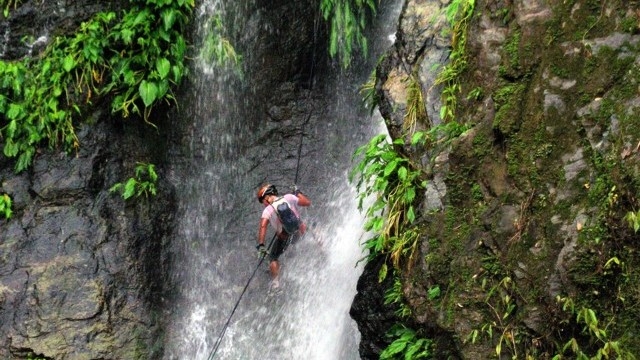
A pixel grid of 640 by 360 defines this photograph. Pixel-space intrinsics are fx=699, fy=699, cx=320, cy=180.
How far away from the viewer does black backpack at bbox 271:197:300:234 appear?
8.34 meters

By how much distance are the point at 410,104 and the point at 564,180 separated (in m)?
2.02

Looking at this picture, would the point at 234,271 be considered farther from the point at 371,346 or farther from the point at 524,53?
the point at 524,53

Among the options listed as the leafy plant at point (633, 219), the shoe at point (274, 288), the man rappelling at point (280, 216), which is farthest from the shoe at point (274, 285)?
the leafy plant at point (633, 219)

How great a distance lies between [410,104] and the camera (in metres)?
6.38

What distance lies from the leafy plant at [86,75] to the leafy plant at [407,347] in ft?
15.0

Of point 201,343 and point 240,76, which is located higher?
point 240,76

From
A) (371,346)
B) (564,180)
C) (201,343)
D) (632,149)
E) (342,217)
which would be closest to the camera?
(632,149)

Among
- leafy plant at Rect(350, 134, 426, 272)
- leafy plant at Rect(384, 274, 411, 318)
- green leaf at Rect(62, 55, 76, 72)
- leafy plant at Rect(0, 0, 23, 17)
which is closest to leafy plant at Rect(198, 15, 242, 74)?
green leaf at Rect(62, 55, 76, 72)

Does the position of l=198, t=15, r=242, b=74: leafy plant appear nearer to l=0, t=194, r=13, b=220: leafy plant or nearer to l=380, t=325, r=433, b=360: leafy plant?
l=0, t=194, r=13, b=220: leafy plant

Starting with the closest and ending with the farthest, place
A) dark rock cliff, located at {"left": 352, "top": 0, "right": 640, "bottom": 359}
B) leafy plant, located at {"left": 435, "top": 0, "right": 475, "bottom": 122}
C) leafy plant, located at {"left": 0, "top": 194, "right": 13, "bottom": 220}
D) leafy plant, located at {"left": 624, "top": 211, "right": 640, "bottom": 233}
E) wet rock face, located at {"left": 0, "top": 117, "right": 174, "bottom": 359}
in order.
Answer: leafy plant, located at {"left": 624, "top": 211, "right": 640, "bottom": 233} < dark rock cliff, located at {"left": 352, "top": 0, "right": 640, "bottom": 359} < leafy plant, located at {"left": 435, "top": 0, "right": 475, "bottom": 122} < wet rock face, located at {"left": 0, "top": 117, "right": 174, "bottom": 359} < leafy plant, located at {"left": 0, "top": 194, "right": 13, "bottom": 220}

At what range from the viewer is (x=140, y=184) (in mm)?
8922

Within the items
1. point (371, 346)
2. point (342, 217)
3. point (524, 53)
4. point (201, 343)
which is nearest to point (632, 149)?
point (524, 53)

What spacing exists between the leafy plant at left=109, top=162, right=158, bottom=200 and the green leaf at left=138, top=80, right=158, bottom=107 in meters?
0.87

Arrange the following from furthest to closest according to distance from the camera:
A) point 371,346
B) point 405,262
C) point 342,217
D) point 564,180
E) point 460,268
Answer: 1. point 342,217
2. point 371,346
3. point 405,262
4. point 460,268
5. point 564,180
